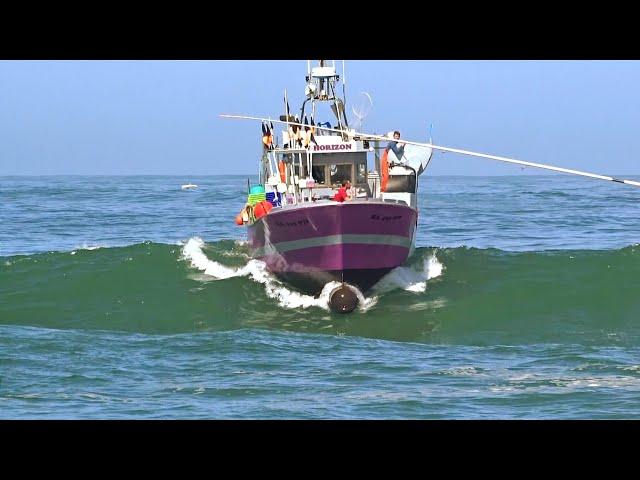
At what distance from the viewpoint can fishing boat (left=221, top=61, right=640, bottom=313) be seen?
666 inches

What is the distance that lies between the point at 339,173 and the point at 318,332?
4.00 meters

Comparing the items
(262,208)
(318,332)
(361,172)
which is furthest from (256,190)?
(318,332)

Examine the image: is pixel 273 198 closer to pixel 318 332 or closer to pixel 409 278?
pixel 409 278

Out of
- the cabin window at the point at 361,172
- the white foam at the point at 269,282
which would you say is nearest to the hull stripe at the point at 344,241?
the white foam at the point at 269,282

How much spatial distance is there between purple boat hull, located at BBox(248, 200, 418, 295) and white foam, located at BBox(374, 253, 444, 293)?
0.63 metres

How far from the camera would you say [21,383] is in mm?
11016

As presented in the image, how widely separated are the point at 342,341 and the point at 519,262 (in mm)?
8908

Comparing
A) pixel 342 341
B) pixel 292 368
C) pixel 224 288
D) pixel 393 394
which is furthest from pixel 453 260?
pixel 393 394

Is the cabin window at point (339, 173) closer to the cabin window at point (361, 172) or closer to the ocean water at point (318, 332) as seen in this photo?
the cabin window at point (361, 172)

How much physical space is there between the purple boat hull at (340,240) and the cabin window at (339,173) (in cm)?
161

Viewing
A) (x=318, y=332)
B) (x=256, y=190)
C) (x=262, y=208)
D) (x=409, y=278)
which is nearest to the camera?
(x=318, y=332)

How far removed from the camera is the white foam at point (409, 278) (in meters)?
18.8

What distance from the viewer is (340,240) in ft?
55.4

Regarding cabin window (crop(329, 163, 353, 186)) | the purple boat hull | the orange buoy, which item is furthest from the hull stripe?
cabin window (crop(329, 163, 353, 186))
